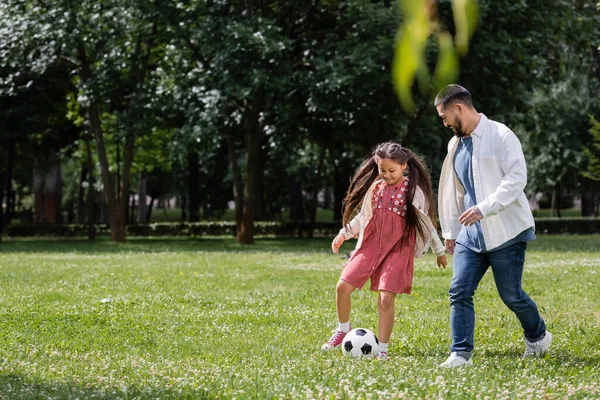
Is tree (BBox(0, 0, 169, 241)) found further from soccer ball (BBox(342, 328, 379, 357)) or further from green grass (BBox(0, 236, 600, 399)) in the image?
soccer ball (BBox(342, 328, 379, 357))

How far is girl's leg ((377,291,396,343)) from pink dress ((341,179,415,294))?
0.11 metres

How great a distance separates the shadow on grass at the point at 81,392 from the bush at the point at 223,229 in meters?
35.5

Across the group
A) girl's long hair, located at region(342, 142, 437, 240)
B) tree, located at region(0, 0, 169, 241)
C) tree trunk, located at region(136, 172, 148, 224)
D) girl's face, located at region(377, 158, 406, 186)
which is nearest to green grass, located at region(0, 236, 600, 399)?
girl's long hair, located at region(342, 142, 437, 240)

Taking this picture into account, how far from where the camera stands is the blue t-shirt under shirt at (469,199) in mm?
6883

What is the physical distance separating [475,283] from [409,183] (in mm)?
1171

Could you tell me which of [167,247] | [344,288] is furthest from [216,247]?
[344,288]

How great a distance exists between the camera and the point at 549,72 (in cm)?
3081

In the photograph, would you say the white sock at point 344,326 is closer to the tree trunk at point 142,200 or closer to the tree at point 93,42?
the tree at point 93,42

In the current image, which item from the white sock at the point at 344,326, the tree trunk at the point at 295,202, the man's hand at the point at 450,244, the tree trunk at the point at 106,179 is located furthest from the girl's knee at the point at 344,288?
the tree trunk at the point at 295,202

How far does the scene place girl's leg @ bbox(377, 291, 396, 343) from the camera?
738 centimetres

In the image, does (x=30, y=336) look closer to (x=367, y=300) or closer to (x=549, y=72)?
(x=367, y=300)

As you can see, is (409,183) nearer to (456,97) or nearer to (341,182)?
(456,97)

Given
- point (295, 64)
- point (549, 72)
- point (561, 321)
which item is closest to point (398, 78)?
point (561, 321)

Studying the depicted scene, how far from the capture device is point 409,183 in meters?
7.70
